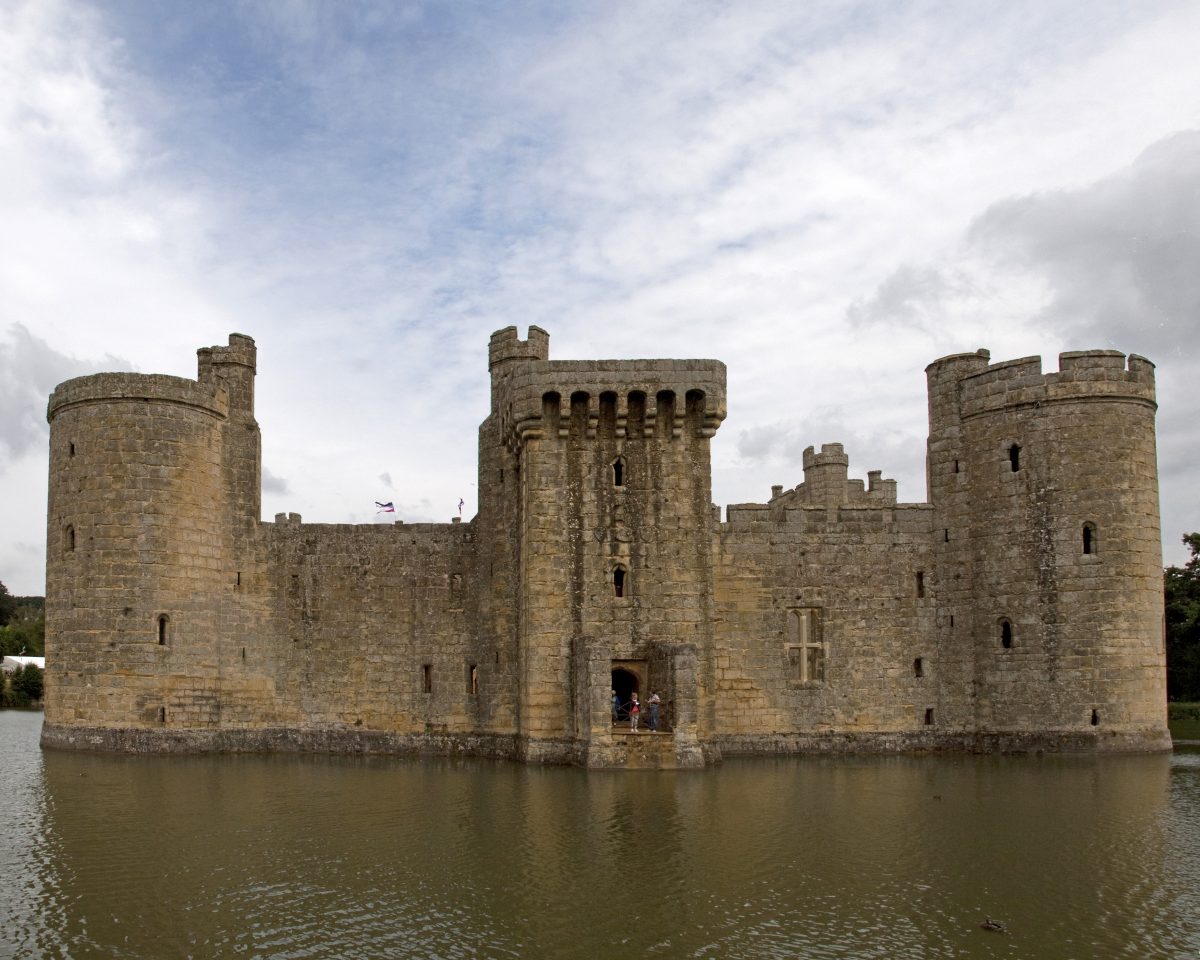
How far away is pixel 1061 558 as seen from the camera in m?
26.2

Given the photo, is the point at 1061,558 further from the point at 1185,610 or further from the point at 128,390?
the point at 128,390

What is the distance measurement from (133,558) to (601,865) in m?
17.0

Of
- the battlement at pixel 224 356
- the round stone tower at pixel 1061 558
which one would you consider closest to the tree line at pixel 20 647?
the battlement at pixel 224 356

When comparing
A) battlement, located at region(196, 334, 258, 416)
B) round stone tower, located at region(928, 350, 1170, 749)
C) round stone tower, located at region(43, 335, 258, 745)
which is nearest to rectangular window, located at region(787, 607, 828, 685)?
round stone tower, located at region(928, 350, 1170, 749)

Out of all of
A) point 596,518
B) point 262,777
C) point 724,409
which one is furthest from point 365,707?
point 724,409

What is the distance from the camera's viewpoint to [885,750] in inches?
1070

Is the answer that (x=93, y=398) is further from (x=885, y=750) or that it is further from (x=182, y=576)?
(x=885, y=750)

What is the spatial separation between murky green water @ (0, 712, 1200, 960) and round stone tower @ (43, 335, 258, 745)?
3.76 meters

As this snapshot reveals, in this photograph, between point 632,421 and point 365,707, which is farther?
point 365,707

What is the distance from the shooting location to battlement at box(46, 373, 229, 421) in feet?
88.5

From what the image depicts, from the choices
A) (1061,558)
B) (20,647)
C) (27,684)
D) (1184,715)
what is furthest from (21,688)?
(1184,715)

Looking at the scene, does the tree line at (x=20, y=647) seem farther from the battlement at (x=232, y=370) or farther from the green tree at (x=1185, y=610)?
the green tree at (x=1185, y=610)

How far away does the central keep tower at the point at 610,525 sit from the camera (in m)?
25.0

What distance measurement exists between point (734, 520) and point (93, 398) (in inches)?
653
